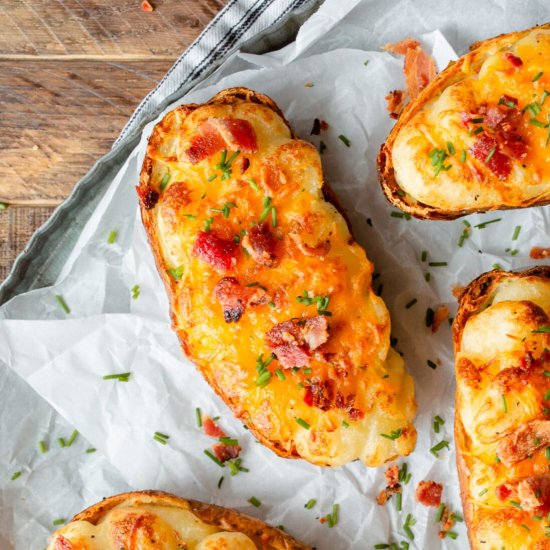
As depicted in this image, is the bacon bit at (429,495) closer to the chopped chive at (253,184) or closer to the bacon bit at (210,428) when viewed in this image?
the bacon bit at (210,428)

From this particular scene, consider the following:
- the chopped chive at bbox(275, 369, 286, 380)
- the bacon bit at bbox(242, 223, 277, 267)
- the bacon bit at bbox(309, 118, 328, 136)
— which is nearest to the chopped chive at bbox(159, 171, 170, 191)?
the bacon bit at bbox(242, 223, 277, 267)

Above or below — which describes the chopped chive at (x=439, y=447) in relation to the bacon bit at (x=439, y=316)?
below

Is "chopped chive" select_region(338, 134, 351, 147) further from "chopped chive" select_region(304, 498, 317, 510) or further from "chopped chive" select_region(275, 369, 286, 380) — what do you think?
"chopped chive" select_region(304, 498, 317, 510)

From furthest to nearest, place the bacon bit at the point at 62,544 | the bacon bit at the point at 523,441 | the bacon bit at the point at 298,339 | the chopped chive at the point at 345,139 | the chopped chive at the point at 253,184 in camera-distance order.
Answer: the chopped chive at the point at 345,139, the bacon bit at the point at 62,544, the chopped chive at the point at 253,184, the bacon bit at the point at 298,339, the bacon bit at the point at 523,441

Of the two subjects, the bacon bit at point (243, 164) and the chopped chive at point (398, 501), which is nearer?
the bacon bit at point (243, 164)

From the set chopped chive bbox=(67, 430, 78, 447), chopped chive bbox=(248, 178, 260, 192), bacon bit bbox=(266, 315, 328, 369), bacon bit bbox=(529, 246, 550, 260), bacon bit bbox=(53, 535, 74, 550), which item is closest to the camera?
bacon bit bbox=(266, 315, 328, 369)

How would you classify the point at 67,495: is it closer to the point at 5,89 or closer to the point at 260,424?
the point at 260,424

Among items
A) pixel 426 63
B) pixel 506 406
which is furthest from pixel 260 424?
pixel 426 63

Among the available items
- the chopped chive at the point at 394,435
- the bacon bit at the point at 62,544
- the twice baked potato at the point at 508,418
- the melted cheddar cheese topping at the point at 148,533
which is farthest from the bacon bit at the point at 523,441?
the bacon bit at the point at 62,544
